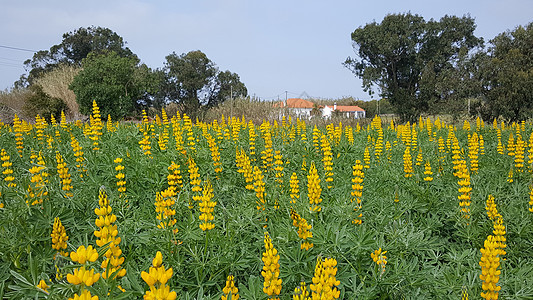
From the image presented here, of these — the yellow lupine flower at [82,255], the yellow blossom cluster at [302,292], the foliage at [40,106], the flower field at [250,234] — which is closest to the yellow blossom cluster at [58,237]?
the flower field at [250,234]

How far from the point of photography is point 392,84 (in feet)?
76.8

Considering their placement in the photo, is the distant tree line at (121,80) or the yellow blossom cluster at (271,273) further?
the distant tree line at (121,80)

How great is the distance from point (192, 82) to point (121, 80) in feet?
29.5

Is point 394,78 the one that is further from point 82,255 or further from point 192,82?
point 82,255

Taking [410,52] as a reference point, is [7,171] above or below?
below

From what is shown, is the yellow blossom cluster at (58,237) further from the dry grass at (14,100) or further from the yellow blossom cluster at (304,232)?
the dry grass at (14,100)

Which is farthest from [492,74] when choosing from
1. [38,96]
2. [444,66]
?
[38,96]

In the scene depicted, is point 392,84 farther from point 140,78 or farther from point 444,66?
point 140,78

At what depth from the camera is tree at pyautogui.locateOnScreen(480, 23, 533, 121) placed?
15.0 metres

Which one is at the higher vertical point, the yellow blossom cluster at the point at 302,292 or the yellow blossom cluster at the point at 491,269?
the yellow blossom cluster at the point at 302,292

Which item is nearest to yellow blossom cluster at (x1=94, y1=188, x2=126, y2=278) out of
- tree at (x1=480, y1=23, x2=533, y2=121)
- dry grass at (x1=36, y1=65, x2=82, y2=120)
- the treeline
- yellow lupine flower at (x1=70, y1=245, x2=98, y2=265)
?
yellow lupine flower at (x1=70, y1=245, x2=98, y2=265)


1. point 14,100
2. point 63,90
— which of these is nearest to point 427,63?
point 63,90

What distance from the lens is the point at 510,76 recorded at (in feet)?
49.9

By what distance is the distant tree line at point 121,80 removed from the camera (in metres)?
17.5
